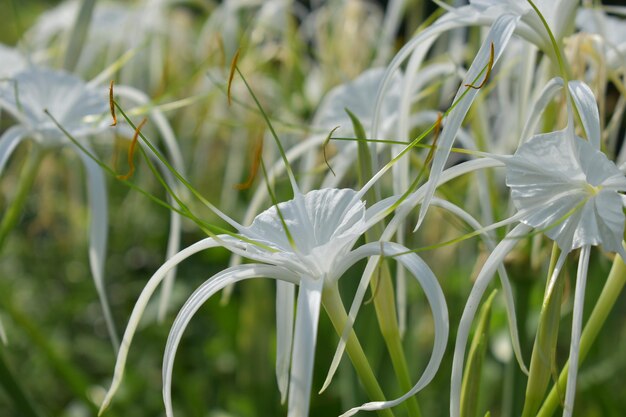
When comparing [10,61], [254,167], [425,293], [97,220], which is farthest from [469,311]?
[10,61]

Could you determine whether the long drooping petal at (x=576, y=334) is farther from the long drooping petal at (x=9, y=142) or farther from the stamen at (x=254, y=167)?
the long drooping petal at (x=9, y=142)

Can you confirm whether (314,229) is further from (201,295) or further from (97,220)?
(97,220)

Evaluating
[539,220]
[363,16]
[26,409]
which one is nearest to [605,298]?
[539,220]

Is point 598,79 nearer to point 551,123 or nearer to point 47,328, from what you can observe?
point 551,123

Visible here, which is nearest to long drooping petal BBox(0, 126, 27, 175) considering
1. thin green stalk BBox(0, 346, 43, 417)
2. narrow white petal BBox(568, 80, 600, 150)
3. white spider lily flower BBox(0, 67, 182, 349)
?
white spider lily flower BBox(0, 67, 182, 349)

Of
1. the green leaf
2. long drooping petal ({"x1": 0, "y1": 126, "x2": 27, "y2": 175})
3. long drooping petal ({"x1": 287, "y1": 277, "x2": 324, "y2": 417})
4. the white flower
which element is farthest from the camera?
the white flower

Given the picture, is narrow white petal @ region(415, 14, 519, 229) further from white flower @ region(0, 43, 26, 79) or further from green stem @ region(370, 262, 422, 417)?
white flower @ region(0, 43, 26, 79)
